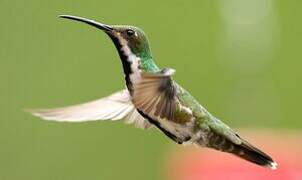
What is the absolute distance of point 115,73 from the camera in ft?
17.6

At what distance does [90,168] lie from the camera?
16.6 ft

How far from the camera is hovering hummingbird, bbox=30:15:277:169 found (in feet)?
4.93

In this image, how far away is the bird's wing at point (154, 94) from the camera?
4.86ft

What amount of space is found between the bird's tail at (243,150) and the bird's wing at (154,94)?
22cm

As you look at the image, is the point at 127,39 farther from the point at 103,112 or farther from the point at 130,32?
→ the point at 103,112

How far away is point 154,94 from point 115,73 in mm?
3875

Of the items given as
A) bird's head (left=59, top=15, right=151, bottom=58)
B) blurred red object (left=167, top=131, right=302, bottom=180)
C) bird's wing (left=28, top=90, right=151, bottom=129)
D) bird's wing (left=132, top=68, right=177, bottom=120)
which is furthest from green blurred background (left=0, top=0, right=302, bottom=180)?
bird's wing (left=132, top=68, right=177, bottom=120)

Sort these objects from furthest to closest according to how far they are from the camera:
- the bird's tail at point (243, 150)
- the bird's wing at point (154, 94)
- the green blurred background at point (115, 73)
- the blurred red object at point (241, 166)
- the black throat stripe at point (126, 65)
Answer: the green blurred background at point (115, 73)
the blurred red object at point (241, 166)
the bird's tail at point (243, 150)
the black throat stripe at point (126, 65)
the bird's wing at point (154, 94)

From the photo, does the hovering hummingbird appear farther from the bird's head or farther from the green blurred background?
the green blurred background

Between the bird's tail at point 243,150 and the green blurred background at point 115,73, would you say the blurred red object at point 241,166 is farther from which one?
the green blurred background at point 115,73

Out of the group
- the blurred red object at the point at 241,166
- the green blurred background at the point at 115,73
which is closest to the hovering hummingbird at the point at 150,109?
the blurred red object at the point at 241,166

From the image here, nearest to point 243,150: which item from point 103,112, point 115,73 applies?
point 103,112

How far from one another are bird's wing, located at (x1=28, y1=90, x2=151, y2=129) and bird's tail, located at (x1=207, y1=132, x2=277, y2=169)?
0.14m

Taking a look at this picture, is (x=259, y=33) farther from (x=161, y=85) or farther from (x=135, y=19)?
(x=161, y=85)
